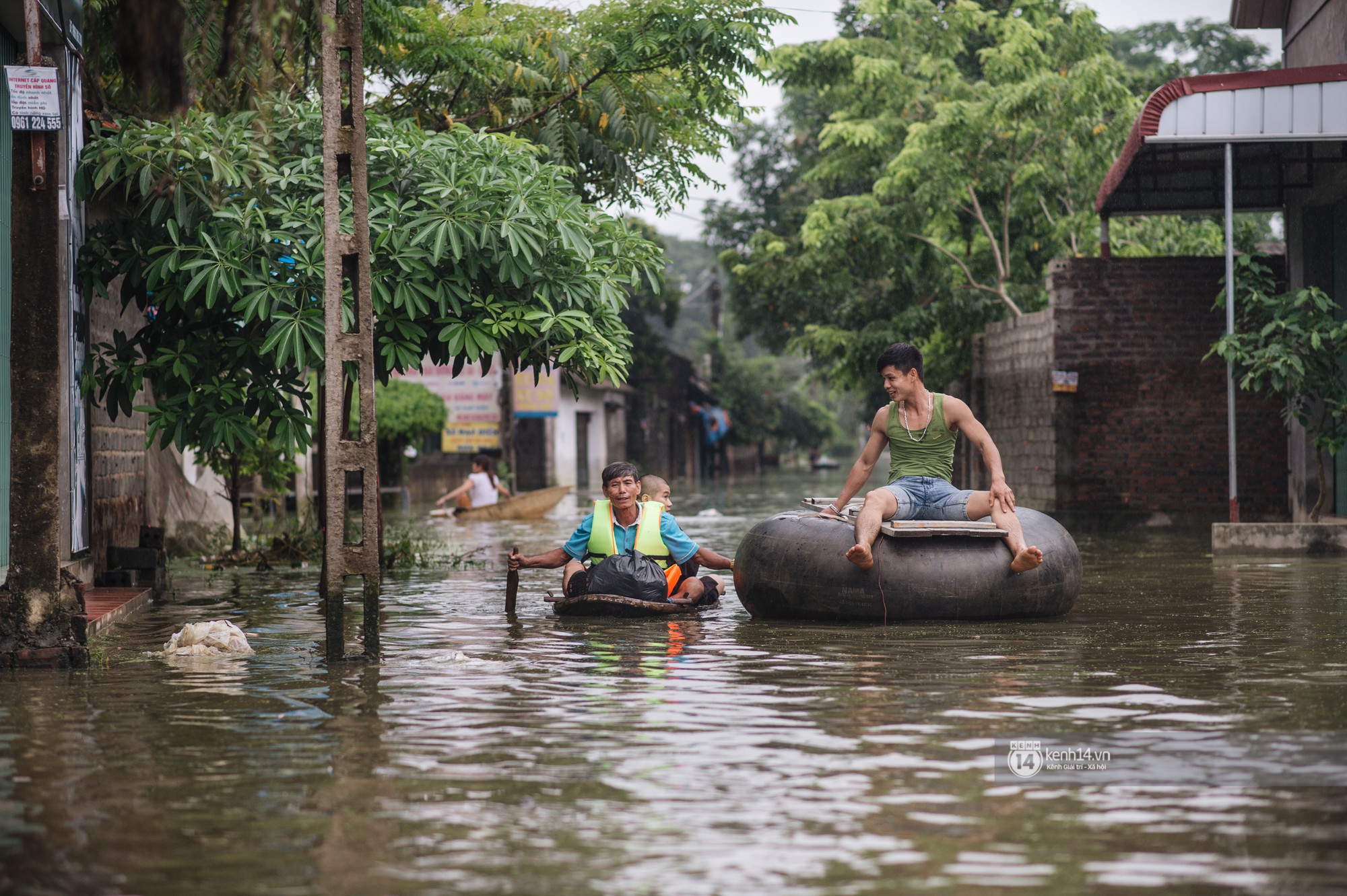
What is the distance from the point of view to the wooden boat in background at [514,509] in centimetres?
2425

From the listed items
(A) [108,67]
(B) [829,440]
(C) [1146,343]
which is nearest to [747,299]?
(C) [1146,343]

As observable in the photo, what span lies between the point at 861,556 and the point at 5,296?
5.81 meters

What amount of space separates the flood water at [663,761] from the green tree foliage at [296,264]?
6.17 ft

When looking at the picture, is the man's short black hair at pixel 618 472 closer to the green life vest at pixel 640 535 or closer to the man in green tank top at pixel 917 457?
the green life vest at pixel 640 535

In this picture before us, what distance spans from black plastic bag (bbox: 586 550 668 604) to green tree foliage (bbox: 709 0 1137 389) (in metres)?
16.7

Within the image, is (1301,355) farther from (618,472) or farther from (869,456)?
(618,472)

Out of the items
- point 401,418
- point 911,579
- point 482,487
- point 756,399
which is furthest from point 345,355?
point 756,399

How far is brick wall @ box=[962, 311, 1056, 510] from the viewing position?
2038 centimetres

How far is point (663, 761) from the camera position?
18.9 feet

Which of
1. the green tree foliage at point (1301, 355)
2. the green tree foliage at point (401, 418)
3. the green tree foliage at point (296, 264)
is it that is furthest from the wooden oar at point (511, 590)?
the green tree foliage at point (401, 418)

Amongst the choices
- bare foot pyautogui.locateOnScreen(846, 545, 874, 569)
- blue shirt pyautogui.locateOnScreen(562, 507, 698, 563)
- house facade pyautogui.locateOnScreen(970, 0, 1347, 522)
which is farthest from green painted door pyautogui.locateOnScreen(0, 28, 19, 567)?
house facade pyautogui.locateOnScreen(970, 0, 1347, 522)

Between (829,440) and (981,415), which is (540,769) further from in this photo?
(829,440)

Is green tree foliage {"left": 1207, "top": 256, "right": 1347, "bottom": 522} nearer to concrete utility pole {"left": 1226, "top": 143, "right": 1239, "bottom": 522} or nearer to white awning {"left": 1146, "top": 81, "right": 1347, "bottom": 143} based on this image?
concrete utility pole {"left": 1226, "top": 143, "right": 1239, "bottom": 522}

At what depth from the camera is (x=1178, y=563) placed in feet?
47.3
